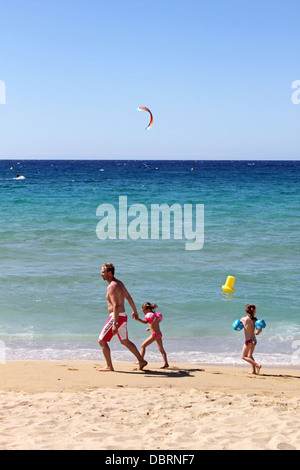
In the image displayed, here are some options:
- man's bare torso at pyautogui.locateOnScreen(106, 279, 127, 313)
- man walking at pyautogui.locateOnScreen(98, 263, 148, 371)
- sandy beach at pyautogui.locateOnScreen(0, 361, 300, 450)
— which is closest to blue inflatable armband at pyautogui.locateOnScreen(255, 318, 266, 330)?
sandy beach at pyautogui.locateOnScreen(0, 361, 300, 450)

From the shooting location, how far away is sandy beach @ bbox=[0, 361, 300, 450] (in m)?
4.60

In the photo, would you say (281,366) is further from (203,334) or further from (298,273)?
(298,273)

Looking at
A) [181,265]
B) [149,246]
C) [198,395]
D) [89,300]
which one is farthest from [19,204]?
[198,395]

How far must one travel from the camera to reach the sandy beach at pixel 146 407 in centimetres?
460

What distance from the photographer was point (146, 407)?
5.64 m

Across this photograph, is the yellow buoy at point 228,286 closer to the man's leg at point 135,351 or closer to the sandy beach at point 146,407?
the sandy beach at point 146,407

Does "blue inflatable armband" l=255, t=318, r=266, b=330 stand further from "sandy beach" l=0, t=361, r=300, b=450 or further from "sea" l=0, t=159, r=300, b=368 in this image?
"sea" l=0, t=159, r=300, b=368

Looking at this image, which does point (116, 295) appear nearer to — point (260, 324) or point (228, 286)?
point (260, 324)

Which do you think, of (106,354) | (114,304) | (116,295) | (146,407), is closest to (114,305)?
(114,304)

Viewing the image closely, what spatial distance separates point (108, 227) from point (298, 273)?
10578mm

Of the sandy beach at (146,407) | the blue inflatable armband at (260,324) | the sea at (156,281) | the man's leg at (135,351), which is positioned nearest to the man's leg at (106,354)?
the sandy beach at (146,407)

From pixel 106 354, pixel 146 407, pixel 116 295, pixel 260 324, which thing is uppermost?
pixel 116 295

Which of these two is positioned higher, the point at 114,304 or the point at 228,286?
the point at 114,304
